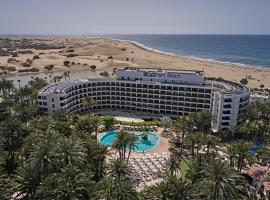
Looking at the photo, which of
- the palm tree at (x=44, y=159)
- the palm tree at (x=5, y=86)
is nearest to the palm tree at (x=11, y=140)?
the palm tree at (x=44, y=159)

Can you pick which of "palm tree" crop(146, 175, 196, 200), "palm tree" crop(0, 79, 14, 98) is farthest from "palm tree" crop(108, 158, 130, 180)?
"palm tree" crop(0, 79, 14, 98)

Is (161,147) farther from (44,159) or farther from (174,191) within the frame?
(44,159)

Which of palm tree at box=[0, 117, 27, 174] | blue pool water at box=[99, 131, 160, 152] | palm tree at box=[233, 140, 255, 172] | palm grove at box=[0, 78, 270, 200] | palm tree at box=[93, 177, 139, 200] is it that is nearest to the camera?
palm tree at box=[93, 177, 139, 200]

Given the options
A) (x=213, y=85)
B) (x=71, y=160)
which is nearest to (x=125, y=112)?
(x=213, y=85)

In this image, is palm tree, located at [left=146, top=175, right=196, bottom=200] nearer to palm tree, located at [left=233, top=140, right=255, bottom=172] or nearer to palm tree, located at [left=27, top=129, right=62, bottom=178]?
palm tree, located at [left=27, top=129, right=62, bottom=178]

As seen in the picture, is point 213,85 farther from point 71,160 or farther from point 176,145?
point 71,160

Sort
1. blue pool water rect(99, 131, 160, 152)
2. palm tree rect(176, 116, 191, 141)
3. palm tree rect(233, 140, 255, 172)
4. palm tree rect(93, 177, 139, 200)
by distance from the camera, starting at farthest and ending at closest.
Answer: blue pool water rect(99, 131, 160, 152)
palm tree rect(176, 116, 191, 141)
palm tree rect(233, 140, 255, 172)
palm tree rect(93, 177, 139, 200)
